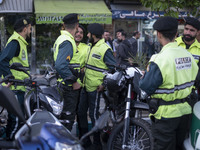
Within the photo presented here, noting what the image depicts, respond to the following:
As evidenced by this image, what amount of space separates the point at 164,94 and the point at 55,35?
1294cm

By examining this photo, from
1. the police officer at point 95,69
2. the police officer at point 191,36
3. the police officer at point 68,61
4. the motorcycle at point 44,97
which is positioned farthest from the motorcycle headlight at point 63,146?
the police officer at point 191,36

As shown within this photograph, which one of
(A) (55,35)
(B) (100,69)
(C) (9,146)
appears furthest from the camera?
(A) (55,35)

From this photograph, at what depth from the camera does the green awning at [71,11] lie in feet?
44.9

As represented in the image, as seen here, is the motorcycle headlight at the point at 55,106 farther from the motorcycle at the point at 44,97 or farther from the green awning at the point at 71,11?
the green awning at the point at 71,11

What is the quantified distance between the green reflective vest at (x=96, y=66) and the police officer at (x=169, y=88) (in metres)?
1.94

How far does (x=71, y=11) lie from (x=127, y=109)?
35.6ft

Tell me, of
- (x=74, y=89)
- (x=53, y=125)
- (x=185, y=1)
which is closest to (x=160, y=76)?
(x=53, y=125)

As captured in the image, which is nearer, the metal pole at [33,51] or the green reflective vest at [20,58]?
the green reflective vest at [20,58]

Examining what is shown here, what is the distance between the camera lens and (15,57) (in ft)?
16.0

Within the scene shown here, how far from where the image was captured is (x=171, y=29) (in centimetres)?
324

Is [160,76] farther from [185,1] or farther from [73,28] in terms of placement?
[185,1]

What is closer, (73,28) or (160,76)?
(160,76)

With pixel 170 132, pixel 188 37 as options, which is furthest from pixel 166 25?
pixel 188 37

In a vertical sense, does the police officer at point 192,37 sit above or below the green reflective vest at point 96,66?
above
